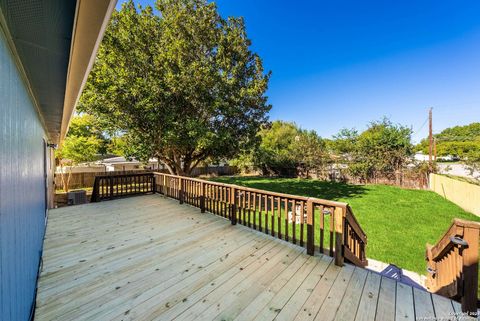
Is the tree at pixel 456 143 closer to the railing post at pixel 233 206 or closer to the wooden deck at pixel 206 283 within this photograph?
the railing post at pixel 233 206

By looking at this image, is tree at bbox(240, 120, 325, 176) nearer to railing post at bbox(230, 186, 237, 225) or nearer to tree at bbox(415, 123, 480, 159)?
railing post at bbox(230, 186, 237, 225)

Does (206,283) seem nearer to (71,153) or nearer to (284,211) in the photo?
(284,211)

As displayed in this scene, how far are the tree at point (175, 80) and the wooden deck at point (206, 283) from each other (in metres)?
4.98

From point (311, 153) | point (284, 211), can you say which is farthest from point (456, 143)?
point (284, 211)

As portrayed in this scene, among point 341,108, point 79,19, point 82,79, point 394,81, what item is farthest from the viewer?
point 341,108

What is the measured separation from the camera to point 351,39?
9570 millimetres

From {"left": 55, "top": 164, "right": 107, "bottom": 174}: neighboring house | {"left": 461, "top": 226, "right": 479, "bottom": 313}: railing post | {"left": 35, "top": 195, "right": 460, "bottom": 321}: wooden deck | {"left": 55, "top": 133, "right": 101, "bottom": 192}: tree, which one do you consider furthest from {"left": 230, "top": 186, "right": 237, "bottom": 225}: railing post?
{"left": 55, "top": 164, "right": 107, "bottom": 174}: neighboring house

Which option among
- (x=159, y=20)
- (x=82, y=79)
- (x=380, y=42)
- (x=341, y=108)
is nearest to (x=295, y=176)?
(x=341, y=108)

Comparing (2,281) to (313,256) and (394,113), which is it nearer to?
(313,256)

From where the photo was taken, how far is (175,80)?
7.59 m

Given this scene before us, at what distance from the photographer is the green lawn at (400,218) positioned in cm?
448

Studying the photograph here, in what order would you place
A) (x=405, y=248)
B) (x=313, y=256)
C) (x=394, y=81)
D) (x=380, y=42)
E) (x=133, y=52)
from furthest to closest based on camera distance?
(x=394, y=81)
(x=380, y=42)
(x=133, y=52)
(x=405, y=248)
(x=313, y=256)

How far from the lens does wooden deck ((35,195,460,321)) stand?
1919mm

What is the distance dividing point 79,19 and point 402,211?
31.1 ft
